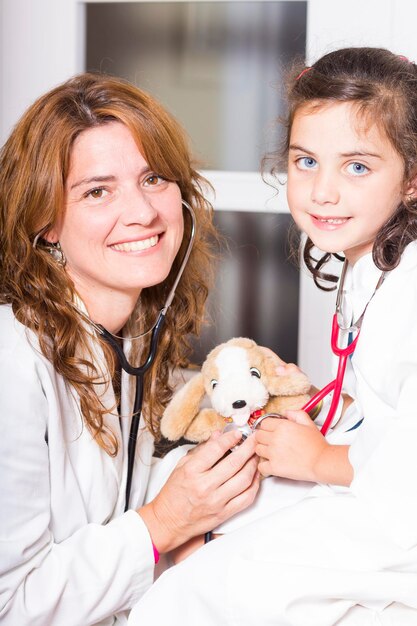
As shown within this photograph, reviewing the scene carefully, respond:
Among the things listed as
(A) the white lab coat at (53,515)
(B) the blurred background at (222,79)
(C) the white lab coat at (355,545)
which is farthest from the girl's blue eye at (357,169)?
(B) the blurred background at (222,79)

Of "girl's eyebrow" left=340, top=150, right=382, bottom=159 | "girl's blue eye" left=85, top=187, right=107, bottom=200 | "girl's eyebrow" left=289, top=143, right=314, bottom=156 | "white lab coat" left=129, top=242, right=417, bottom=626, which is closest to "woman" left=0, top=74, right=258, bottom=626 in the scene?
"girl's blue eye" left=85, top=187, right=107, bottom=200

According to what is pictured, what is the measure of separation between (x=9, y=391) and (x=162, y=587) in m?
0.40

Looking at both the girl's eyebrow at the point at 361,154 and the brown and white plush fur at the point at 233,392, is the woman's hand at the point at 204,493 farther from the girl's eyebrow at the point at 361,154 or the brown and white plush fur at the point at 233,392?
the girl's eyebrow at the point at 361,154

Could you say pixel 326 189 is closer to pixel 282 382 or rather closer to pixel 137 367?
pixel 282 382

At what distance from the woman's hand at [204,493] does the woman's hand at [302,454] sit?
0.16 ft

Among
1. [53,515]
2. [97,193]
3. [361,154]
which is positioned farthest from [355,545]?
[97,193]

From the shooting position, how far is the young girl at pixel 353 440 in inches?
53.9

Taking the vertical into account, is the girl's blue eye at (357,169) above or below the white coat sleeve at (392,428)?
above

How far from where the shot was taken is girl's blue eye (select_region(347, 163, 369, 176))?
57.4 inches

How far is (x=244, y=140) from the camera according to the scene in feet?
7.84

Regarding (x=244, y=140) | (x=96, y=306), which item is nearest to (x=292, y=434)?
(x=96, y=306)

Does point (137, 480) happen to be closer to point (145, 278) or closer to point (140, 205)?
point (145, 278)

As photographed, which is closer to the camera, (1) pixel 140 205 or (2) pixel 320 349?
(1) pixel 140 205

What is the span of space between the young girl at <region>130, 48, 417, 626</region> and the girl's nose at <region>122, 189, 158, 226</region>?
0.82 feet
